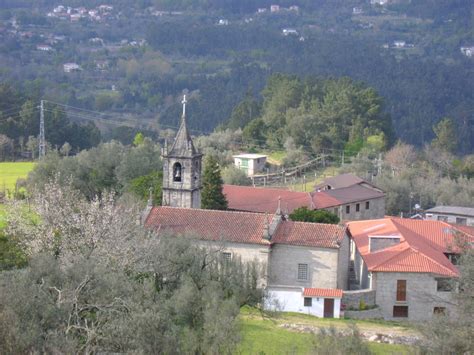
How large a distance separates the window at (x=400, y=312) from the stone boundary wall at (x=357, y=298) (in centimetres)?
86

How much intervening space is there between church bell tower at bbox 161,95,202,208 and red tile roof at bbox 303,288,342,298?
23.8 ft

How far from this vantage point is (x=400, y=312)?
109 ft

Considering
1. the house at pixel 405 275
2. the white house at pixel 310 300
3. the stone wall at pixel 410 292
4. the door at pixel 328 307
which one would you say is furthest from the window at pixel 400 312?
the door at pixel 328 307

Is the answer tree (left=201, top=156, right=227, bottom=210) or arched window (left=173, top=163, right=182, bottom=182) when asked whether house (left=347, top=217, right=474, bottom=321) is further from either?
tree (left=201, top=156, right=227, bottom=210)

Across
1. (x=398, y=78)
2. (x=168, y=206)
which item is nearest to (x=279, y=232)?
(x=168, y=206)

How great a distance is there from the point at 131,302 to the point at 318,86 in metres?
63.6

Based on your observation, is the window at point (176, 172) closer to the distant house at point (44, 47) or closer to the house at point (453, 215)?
the house at point (453, 215)

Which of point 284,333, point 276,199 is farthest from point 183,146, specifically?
point 284,333

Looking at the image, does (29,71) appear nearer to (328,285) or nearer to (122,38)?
(122,38)

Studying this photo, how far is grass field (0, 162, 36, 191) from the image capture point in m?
53.8

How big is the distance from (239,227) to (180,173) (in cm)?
486

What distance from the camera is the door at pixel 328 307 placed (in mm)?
31734

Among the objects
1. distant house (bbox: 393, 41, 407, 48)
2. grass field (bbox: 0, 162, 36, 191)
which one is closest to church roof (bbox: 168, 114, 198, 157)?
grass field (bbox: 0, 162, 36, 191)

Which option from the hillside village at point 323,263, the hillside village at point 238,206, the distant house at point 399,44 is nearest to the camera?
Result: the hillside village at point 238,206
